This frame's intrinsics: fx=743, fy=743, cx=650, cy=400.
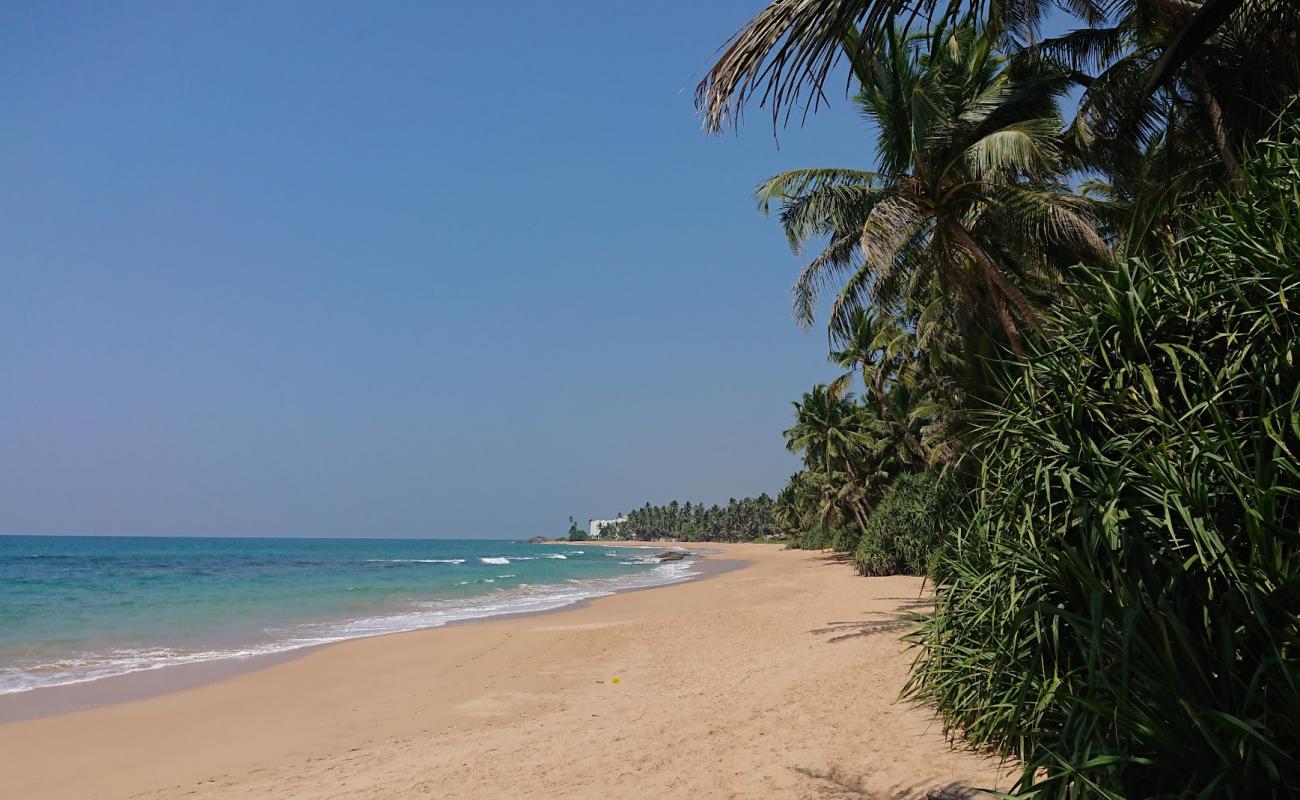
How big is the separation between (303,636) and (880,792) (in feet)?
49.7

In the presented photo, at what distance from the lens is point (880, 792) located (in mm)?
4613

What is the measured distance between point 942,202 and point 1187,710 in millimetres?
9244

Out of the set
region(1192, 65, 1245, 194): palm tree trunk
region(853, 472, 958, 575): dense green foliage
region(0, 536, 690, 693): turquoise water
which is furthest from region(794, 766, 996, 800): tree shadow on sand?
region(853, 472, 958, 575): dense green foliage

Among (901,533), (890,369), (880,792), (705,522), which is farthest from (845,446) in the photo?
(705,522)

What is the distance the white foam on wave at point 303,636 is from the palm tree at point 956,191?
12088 millimetres

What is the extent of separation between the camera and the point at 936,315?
661 inches

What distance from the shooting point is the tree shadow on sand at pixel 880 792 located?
14.4ft

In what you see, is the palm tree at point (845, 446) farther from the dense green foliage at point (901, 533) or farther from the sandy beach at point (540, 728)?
the sandy beach at point (540, 728)

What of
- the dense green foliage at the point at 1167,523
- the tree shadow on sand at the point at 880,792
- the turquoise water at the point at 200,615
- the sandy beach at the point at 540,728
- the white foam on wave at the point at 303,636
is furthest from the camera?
the turquoise water at the point at 200,615

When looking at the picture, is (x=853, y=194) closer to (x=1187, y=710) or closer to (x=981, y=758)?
(x=981, y=758)

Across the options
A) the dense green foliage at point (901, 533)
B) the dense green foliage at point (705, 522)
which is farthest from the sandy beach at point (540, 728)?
the dense green foliage at point (705, 522)

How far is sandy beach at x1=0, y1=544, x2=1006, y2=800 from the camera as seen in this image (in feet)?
17.4

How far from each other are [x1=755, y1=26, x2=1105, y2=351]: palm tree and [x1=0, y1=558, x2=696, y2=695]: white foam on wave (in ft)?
39.7

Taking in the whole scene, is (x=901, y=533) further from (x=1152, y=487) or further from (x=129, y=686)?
(x=1152, y=487)
